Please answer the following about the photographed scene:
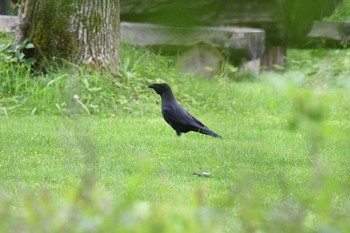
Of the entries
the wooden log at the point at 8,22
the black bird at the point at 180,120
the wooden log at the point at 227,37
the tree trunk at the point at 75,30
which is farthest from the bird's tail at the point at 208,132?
the wooden log at the point at 8,22

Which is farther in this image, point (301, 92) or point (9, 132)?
point (9, 132)

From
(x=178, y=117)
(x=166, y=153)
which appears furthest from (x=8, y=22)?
(x=166, y=153)

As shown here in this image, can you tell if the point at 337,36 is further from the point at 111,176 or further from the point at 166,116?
the point at 111,176

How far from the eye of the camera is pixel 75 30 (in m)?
10.1

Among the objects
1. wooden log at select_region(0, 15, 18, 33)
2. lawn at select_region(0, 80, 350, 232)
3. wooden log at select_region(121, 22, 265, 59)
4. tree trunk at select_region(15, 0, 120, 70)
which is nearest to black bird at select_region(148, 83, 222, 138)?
lawn at select_region(0, 80, 350, 232)

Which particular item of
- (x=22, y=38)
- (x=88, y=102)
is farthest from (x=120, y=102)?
(x=22, y=38)

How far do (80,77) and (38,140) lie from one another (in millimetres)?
2179

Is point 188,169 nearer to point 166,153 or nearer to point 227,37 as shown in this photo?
point 166,153

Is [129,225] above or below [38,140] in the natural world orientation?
above

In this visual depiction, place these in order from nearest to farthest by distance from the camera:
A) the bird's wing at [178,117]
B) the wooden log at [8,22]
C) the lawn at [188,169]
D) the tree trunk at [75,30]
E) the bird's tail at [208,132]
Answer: the lawn at [188,169] → the bird's tail at [208,132] → the bird's wing at [178,117] → the tree trunk at [75,30] → the wooden log at [8,22]

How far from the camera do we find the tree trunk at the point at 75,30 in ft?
33.0

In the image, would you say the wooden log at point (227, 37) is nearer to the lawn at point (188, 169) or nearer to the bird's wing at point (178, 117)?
the lawn at point (188, 169)

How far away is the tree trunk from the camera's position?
33.0 feet

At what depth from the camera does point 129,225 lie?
2.19 m
